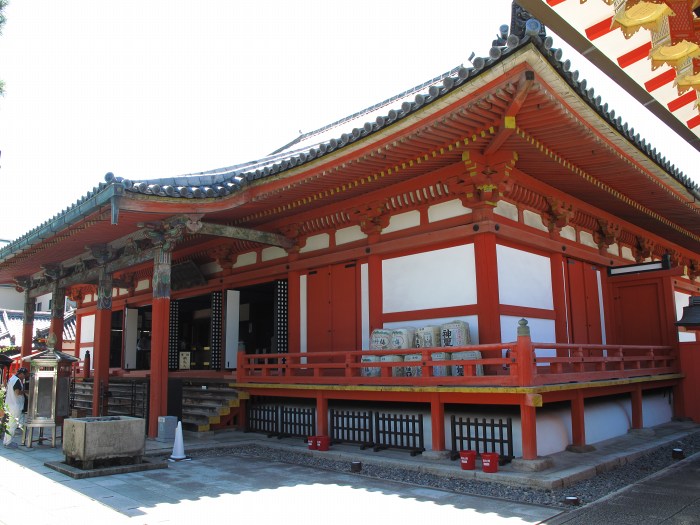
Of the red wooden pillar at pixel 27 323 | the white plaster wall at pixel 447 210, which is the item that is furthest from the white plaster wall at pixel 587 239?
the red wooden pillar at pixel 27 323

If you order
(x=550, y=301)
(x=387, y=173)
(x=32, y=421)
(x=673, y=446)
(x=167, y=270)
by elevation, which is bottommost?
(x=673, y=446)

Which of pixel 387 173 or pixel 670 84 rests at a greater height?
pixel 387 173

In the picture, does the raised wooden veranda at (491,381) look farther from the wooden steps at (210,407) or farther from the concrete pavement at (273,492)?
the concrete pavement at (273,492)

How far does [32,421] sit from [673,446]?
451 inches

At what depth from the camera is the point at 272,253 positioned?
1338cm

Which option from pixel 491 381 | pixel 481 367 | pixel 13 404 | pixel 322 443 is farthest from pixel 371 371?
pixel 13 404

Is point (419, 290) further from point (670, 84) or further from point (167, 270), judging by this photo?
point (670, 84)

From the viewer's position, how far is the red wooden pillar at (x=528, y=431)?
759 centimetres

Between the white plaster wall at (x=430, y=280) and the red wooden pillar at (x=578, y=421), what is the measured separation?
224 cm

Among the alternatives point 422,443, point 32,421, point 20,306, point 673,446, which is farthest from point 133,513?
point 20,306

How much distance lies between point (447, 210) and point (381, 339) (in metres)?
2.59

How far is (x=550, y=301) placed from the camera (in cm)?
1079

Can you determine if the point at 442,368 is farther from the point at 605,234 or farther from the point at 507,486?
the point at 605,234

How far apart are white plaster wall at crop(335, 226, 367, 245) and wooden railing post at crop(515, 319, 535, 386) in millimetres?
4430
